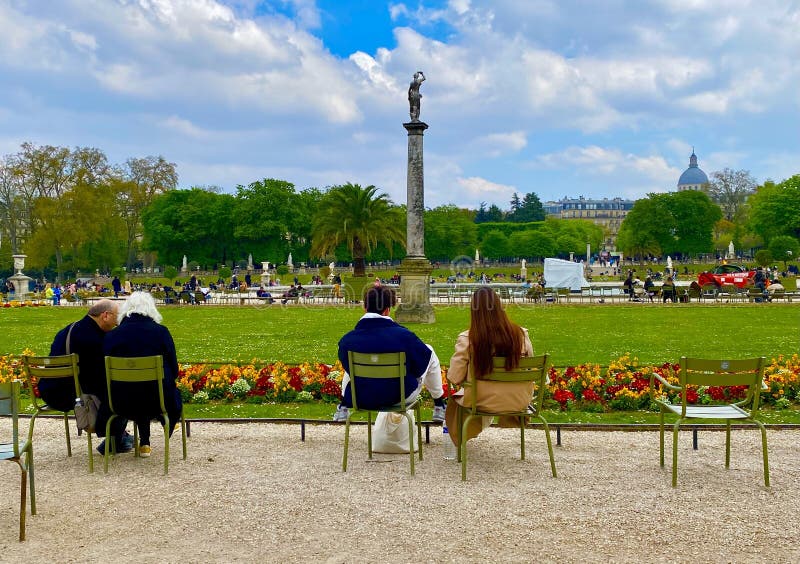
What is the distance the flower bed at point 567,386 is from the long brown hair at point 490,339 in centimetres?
237

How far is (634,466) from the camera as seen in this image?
6012mm

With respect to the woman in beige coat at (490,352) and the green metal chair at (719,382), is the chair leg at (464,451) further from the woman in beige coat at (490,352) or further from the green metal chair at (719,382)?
the green metal chair at (719,382)

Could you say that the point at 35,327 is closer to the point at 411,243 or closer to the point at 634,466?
the point at 411,243

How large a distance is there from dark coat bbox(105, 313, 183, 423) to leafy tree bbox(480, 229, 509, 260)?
304ft

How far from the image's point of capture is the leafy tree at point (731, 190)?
299 feet

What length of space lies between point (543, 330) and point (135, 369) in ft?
44.7

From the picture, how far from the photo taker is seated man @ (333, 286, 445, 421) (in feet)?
19.5

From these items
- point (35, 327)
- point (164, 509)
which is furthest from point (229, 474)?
point (35, 327)

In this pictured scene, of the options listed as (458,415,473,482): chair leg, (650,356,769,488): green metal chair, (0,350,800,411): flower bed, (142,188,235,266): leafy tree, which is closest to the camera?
(650,356,769,488): green metal chair

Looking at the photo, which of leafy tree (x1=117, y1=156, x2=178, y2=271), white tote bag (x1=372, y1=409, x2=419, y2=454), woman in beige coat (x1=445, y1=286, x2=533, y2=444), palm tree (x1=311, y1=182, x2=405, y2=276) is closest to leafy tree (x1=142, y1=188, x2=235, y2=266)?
→ leafy tree (x1=117, y1=156, x2=178, y2=271)

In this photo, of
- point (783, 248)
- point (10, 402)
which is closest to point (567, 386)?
point (10, 402)

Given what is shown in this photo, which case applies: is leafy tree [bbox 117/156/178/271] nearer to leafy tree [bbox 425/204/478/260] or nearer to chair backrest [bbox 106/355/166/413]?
leafy tree [bbox 425/204/478/260]

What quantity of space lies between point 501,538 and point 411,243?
1614 centimetres

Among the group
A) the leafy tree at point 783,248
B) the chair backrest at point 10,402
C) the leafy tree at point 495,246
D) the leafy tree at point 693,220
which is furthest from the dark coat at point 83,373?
the leafy tree at point 495,246
